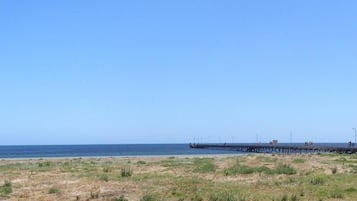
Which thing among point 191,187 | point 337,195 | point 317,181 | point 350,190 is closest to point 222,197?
point 191,187

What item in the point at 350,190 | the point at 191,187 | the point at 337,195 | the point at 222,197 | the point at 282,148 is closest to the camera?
the point at 222,197

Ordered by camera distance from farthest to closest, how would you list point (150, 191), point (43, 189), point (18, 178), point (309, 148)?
point (309, 148)
point (18, 178)
point (43, 189)
point (150, 191)

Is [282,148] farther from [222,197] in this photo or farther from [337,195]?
[222,197]

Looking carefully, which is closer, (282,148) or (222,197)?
(222,197)

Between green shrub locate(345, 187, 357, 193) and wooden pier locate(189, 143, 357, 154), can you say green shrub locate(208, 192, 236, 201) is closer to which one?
green shrub locate(345, 187, 357, 193)

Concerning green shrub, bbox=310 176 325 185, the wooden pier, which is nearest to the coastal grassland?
green shrub, bbox=310 176 325 185

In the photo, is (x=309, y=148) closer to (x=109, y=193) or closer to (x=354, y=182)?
(x=354, y=182)

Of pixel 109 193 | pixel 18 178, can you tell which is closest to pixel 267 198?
pixel 109 193

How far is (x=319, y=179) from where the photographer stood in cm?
3158

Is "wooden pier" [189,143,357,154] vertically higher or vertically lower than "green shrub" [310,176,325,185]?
higher

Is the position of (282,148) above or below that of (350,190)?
above

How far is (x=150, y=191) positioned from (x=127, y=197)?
7.12 ft

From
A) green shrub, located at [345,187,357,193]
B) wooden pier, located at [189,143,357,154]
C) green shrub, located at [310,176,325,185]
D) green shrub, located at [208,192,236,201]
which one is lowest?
green shrub, located at [208,192,236,201]

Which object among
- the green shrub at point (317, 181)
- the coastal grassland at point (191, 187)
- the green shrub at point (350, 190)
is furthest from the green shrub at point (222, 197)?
the green shrub at point (317, 181)
